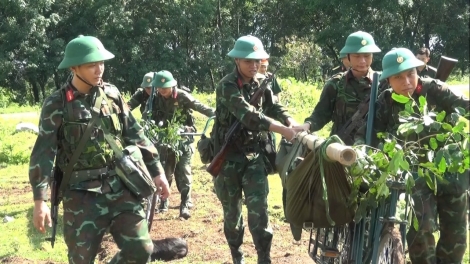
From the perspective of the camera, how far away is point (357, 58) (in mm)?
6047

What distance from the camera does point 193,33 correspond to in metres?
43.1

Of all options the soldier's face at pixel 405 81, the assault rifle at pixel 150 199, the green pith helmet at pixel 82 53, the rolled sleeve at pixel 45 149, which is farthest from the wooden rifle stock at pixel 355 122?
the assault rifle at pixel 150 199

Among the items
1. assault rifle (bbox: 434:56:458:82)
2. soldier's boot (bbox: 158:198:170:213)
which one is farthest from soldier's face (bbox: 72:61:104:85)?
soldier's boot (bbox: 158:198:170:213)

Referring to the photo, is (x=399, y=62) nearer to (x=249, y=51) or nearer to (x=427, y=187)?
(x=427, y=187)

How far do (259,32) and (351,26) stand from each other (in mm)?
14941

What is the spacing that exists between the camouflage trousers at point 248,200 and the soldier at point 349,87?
2.39 ft

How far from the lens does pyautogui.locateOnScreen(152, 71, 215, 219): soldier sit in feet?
31.3

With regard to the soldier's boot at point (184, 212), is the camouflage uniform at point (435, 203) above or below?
above

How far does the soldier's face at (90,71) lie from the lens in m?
4.88

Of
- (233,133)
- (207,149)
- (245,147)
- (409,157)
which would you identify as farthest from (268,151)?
(409,157)

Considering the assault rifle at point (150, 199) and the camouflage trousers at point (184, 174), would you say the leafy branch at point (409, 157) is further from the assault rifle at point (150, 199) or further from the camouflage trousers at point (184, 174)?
the camouflage trousers at point (184, 174)

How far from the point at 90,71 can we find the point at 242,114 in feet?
5.31

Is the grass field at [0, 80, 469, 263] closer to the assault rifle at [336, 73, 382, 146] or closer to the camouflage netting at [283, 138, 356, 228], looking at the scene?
the assault rifle at [336, 73, 382, 146]

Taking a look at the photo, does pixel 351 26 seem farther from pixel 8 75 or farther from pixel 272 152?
pixel 272 152
